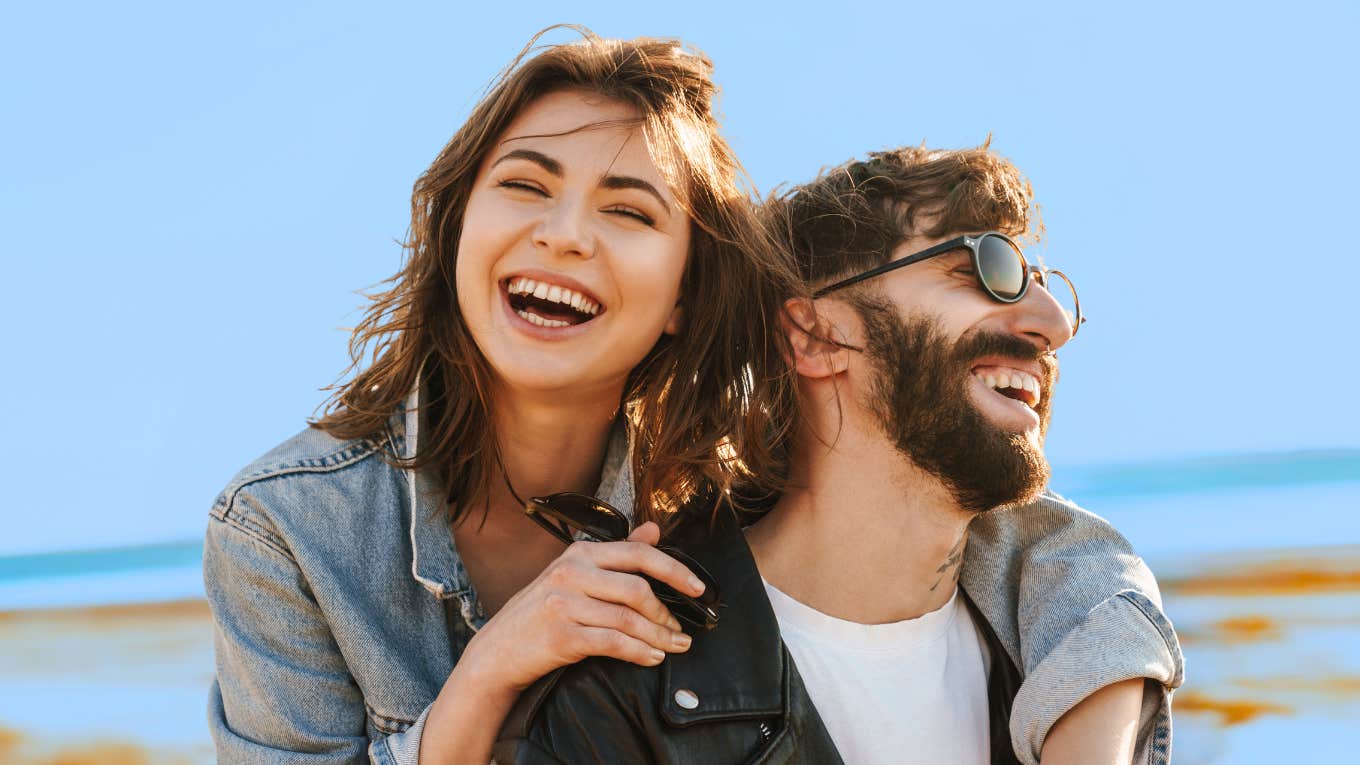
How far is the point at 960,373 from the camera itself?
2.74m

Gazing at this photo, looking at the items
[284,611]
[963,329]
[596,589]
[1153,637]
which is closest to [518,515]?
[284,611]

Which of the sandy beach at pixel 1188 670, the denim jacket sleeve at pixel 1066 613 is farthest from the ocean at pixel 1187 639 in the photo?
the denim jacket sleeve at pixel 1066 613

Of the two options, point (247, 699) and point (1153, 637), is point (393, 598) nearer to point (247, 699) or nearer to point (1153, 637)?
point (247, 699)

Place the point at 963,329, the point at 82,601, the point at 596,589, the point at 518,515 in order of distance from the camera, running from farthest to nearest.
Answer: the point at 82,601 → the point at 518,515 → the point at 963,329 → the point at 596,589

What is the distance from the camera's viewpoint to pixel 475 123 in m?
3.05

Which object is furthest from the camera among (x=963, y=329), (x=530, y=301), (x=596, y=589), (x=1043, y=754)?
(x=530, y=301)

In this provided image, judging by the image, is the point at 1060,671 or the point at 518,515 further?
the point at 518,515

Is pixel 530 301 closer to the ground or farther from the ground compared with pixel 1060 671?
farther from the ground

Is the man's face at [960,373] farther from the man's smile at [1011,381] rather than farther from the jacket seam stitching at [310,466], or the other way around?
the jacket seam stitching at [310,466]

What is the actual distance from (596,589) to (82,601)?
853 centimetres

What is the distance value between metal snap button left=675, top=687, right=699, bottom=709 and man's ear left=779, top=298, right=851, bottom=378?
2.77ft

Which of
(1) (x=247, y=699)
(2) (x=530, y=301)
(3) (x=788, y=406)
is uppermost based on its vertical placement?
(2) (x=530, y=301)

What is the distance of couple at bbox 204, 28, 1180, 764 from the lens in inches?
97.0

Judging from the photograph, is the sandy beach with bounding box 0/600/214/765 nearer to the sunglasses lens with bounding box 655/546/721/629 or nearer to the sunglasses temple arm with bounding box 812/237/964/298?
the sunglasses lens with bounding box 655/546/721/629
